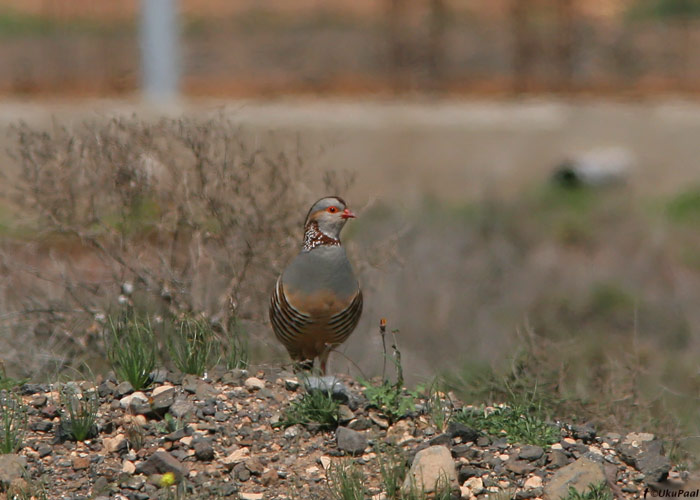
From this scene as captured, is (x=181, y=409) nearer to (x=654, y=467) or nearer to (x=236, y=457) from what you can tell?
(x=236, y=457)

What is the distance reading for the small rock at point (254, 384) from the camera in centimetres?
568

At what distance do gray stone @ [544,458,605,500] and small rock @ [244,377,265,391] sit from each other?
1571mm

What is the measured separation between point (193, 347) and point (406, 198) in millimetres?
8179

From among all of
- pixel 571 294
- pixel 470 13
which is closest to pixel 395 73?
pixel 571 294

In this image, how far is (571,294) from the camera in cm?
1116

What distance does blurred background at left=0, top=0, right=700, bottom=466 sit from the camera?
7.36 meters

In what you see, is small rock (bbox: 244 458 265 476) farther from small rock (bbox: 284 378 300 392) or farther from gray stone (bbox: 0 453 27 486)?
gray stone (bbox: 0 453 27 486)

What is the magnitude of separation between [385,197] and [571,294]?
11.2 ft

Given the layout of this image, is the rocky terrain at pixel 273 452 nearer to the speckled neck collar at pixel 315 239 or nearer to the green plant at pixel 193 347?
the green plant at pixel 193 347

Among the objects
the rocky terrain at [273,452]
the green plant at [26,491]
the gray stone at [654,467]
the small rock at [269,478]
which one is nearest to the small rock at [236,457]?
the rocky terrain at [273,452]

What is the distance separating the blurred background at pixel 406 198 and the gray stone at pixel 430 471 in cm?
84

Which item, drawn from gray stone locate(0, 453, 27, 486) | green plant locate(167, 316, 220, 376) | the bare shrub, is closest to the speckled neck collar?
green plant locate(167, 316, 220, 376)

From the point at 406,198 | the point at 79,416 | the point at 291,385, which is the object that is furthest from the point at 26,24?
the point at 79,416

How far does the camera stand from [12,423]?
5.20 m
